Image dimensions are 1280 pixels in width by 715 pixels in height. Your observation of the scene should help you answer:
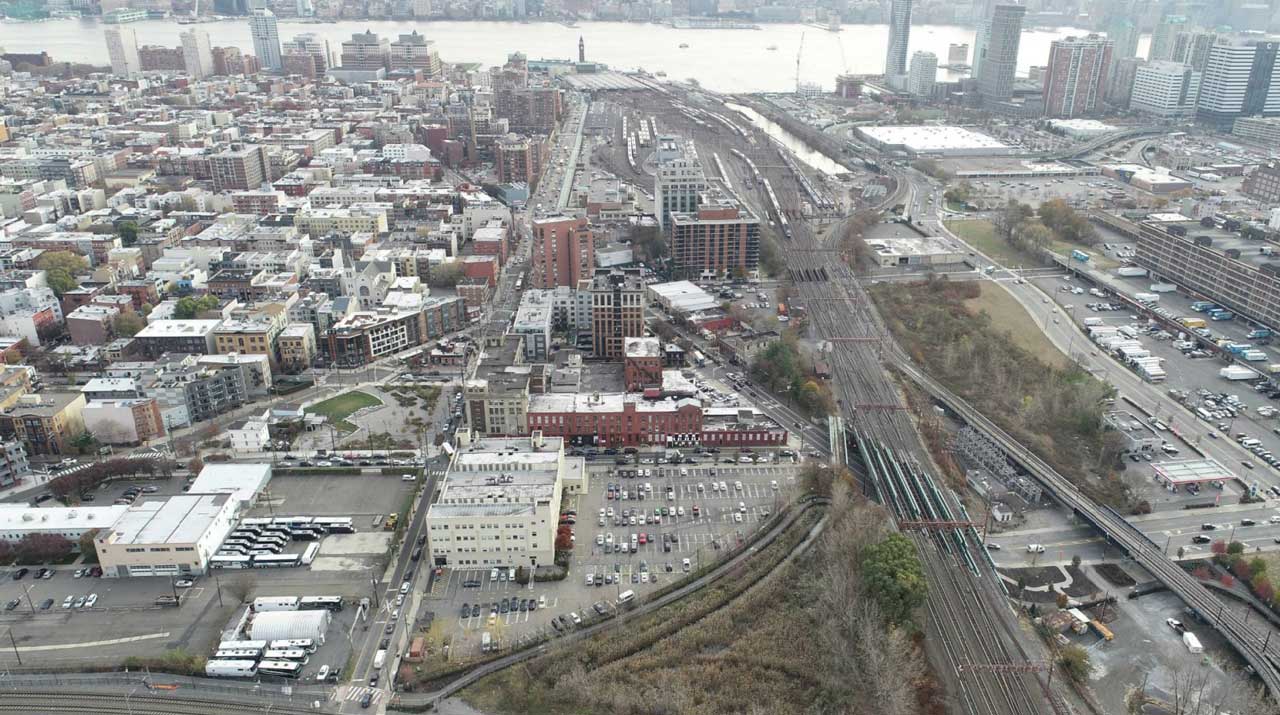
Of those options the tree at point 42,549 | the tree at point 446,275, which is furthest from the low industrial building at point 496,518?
the tree at point 446,275

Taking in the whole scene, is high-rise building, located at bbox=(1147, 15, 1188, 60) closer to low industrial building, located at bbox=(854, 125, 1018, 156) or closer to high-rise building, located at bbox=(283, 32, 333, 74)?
low industrial building, located at bbox=(854, 125, 1018, 156)

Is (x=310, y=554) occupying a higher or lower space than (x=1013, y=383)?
lower

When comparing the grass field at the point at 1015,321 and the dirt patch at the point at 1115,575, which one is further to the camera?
the grass field at the point at 1015,321

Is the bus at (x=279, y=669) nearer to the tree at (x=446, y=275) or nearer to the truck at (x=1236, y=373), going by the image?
the tree at (x=446, y=275)

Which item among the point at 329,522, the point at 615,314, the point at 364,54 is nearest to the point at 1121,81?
the point at 615,314

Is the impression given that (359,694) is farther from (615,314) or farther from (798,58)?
(798,58)

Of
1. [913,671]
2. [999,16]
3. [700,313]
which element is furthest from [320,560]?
[999,16]

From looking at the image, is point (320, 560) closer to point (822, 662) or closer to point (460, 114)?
point (822, 662)
